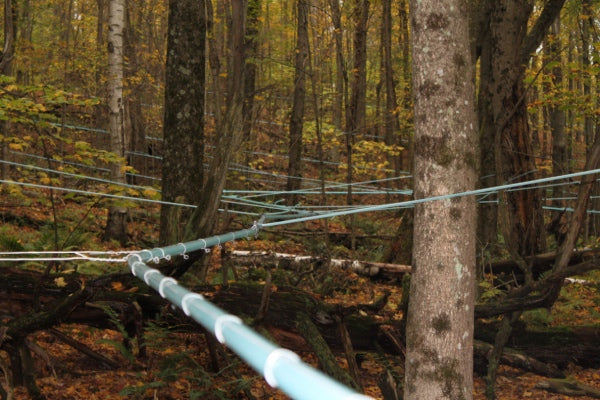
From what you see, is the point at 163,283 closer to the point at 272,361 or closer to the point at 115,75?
the point at 272,361

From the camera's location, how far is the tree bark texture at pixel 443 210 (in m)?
3.03

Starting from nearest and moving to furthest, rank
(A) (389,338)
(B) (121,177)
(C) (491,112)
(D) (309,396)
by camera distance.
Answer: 1. (D) (309,396)
2. (A) (389,338)
3. (C) (491,112)
4. (B) (121,177)

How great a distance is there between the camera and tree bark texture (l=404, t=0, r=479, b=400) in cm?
303

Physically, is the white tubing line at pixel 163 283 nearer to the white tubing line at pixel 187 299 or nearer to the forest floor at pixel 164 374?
the white tubing line at pixel 187 299

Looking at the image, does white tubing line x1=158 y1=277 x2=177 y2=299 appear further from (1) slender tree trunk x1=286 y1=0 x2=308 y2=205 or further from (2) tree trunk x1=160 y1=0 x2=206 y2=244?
(1) slender tree trunk x1=286 y1=0 x2=308 y2=205

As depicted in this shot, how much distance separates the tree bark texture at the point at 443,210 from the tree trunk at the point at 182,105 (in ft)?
12.6

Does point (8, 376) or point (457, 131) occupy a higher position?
point (457, 131)

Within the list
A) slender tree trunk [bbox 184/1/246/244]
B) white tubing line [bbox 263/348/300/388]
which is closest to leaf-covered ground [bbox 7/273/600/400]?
slender tree trunk [bbox 184/1/246/244]

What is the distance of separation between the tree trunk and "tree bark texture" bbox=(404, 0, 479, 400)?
3835 millimetres

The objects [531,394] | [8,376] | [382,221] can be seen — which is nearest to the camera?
[8,376]

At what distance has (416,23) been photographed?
10.2 ft

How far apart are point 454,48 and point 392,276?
5.81 metres

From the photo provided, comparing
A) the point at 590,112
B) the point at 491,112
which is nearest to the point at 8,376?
the point at 491,112

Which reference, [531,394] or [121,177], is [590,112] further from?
[121,177]
